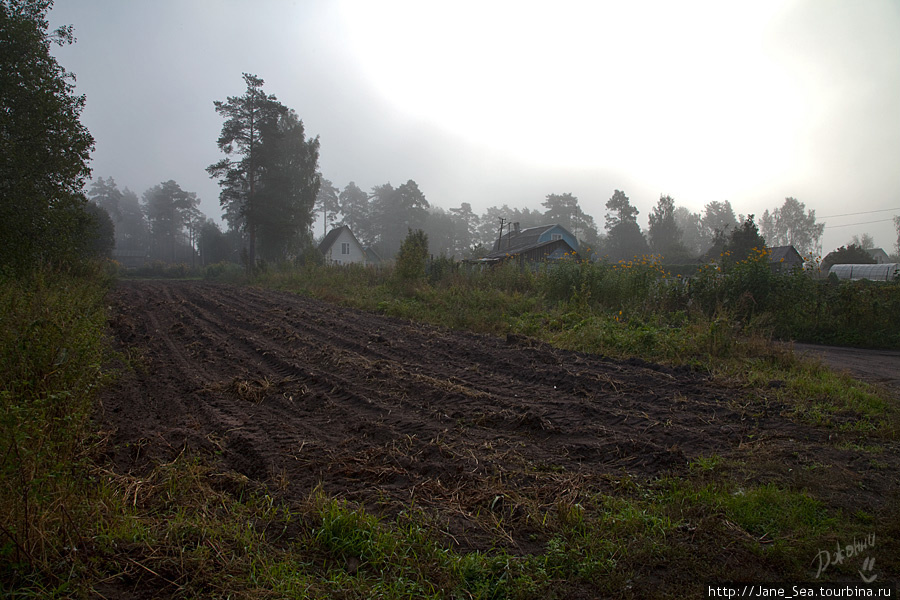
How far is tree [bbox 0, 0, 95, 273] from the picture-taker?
11.3 meters

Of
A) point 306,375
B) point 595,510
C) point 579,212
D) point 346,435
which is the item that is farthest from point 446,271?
point 579,212

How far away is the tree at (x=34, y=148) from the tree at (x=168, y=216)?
74.2 meters

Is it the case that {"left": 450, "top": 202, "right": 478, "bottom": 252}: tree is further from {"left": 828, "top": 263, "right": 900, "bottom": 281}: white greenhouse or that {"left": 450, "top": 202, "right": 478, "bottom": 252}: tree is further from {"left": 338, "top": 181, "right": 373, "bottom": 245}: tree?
{"left": 828, "top": 263, "right": 900, "bottom": 281}: white greenhouse

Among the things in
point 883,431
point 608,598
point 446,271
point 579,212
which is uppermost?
point 579,212

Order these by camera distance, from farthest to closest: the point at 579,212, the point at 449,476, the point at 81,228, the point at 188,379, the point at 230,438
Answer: the point at 579,212
the point at 81,228
the point at 188,379
the point at 230,438
the point at 449,476

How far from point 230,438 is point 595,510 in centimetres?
325

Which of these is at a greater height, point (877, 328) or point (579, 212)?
point (579, 212)

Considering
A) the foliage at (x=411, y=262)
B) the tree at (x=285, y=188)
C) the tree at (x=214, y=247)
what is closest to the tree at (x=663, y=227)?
the tree at (x=285, y=188)

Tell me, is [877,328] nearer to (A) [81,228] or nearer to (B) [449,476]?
(B) [449,476]

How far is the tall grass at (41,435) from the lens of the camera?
2205 millimetres

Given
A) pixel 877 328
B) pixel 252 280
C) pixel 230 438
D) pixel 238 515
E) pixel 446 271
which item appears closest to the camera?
pixel 238 515

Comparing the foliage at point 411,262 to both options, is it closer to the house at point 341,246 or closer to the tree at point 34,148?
the tree at point 34,148

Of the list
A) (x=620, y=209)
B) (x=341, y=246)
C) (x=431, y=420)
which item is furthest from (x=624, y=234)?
(x=431, y=420)

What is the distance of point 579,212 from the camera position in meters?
71.8
